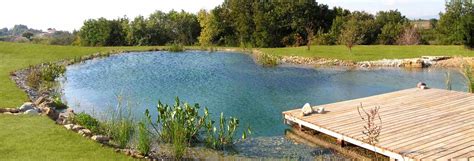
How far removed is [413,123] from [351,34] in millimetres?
18901

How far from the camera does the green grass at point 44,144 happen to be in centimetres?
730

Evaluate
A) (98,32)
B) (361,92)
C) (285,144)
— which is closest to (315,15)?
(98,32)

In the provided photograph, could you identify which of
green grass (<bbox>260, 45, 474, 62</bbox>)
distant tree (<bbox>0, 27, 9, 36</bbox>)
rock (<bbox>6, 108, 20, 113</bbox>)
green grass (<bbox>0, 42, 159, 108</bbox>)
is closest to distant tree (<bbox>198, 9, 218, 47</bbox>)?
green grass (<bbox>0, 42, 159, 108</bbox>)

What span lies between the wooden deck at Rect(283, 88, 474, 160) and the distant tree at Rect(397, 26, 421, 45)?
22552 mm

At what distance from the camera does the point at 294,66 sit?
25.3 meters

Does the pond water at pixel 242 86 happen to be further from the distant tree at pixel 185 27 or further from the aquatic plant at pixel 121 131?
the distant tree at pixel 185 27

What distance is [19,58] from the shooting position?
2644 centimetres

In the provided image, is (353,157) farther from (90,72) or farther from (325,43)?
(325,43)

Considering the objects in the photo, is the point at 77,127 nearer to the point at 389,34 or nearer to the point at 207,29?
the point at 389,34

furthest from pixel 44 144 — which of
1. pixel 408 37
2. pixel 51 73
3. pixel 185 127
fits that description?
pixel 408 37

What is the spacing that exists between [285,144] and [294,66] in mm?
15710

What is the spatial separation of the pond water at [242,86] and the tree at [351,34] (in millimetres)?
5129

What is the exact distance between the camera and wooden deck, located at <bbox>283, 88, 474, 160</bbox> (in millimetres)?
7871

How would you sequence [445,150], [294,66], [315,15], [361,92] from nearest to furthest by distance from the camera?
1. [445,150]
2. [361,92]
3. [294,66]
4. [315,15]
